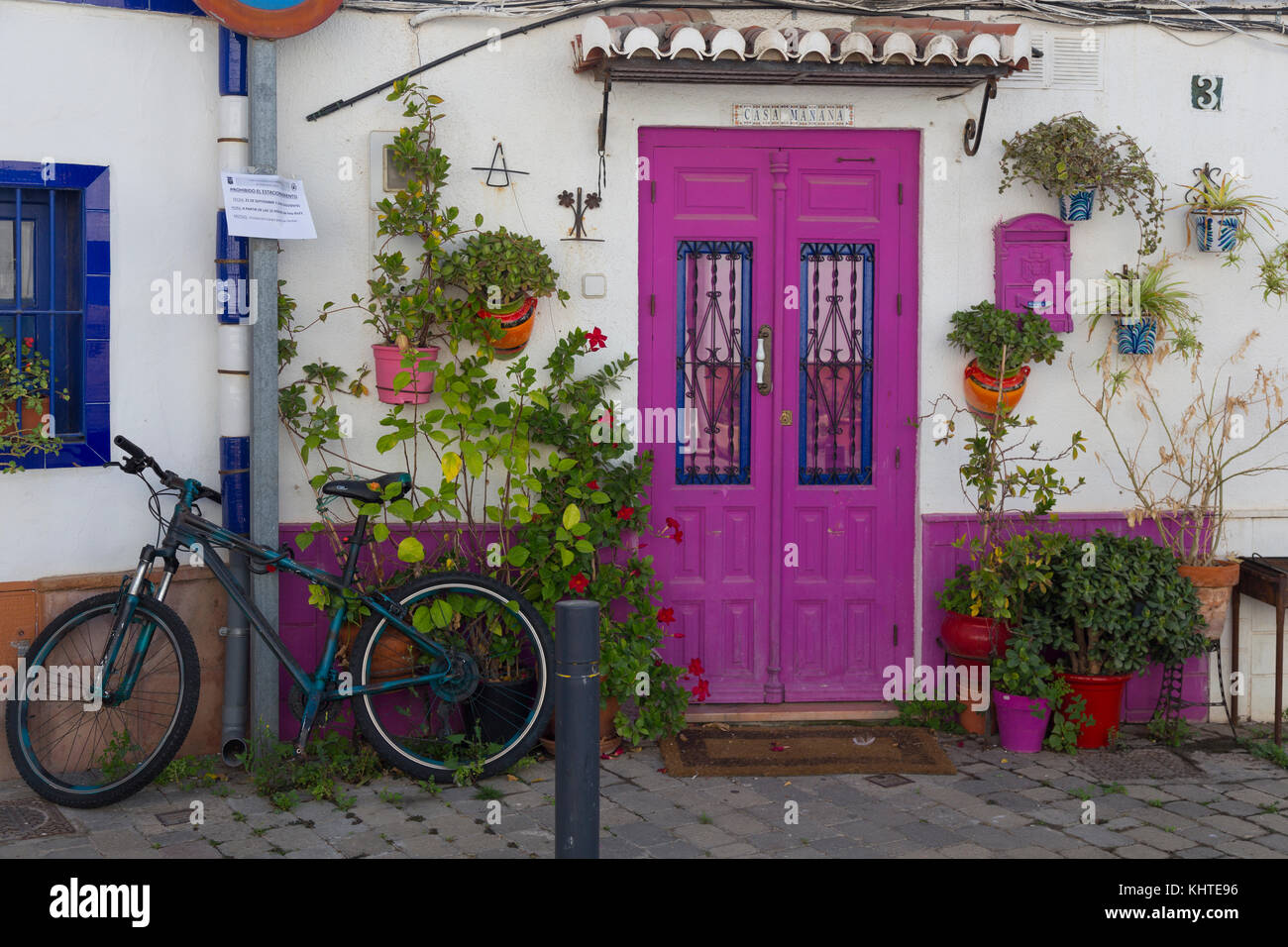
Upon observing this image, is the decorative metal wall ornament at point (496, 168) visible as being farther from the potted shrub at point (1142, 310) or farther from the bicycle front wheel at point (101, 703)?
the potted shrub at point (1142, 310)

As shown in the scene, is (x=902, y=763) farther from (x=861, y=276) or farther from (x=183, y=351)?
(x=183, y=351)

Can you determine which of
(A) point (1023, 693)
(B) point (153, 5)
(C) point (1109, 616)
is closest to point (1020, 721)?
(A) point (1023, 693)

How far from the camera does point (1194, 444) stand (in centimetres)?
728

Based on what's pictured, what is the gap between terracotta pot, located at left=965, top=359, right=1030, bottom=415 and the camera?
6926 mm

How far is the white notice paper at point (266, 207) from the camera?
6039 mm

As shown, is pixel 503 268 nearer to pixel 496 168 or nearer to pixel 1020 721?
pixel 496 168

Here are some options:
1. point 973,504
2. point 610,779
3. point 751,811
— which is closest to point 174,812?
point 610,779

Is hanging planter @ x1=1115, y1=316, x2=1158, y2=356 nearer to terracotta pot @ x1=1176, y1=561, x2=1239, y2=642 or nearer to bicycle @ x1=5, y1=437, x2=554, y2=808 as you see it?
terracotta pot @ x1=1176, y1=561, x2=1239, y2=642

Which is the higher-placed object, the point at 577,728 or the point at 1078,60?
the point at 1078,60

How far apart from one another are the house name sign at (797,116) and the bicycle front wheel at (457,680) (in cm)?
259

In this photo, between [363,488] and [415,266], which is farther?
[415,266]

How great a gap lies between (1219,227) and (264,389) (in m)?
4.72

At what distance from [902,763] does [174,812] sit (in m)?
3.21

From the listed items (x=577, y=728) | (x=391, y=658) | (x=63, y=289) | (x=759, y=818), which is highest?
(x=63, y=289)
